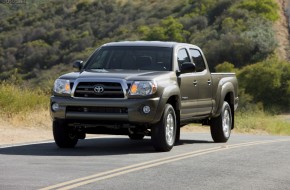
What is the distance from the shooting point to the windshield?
15.1 meters

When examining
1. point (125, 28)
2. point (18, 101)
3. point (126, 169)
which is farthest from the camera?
point (125, 28)

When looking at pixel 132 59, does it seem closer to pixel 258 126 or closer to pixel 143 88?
pixel 143 88

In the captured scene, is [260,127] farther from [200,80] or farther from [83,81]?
[83,81]

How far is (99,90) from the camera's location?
1373 centimetres

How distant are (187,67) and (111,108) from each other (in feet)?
6.56

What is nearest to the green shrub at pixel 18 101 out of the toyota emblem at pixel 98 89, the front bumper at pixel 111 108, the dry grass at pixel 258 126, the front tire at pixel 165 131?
the dry grass at pixel 258 126

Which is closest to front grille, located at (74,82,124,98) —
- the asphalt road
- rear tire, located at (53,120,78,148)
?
rear tire, located at (53,120,78,148)

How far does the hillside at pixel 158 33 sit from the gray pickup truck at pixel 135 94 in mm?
32159

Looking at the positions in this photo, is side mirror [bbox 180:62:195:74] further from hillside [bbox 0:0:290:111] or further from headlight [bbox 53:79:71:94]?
hillside [bbox 0:0:290:111]

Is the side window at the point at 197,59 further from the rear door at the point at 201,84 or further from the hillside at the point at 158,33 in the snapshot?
the hillside at the point at 158,33

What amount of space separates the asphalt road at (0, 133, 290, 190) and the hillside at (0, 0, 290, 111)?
33070 millimetres

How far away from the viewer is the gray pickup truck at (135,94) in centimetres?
1365

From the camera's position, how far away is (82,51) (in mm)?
81312

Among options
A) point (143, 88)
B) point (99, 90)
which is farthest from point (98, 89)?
point (143, 88)
